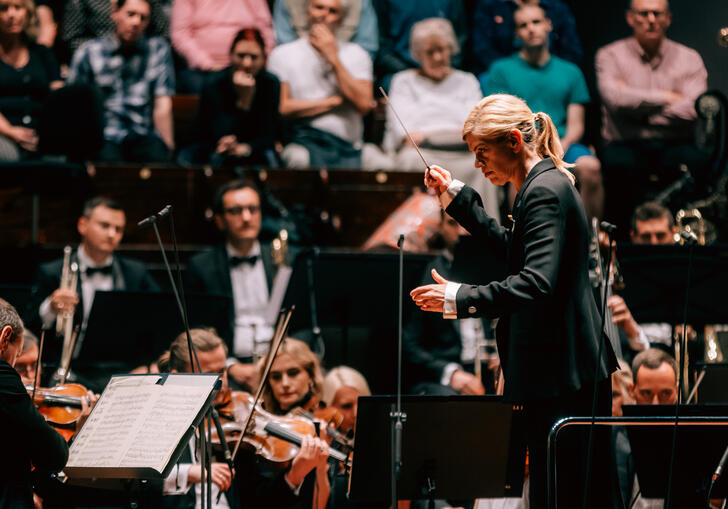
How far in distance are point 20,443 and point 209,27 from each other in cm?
461

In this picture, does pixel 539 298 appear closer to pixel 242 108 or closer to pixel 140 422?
pixel 140 422

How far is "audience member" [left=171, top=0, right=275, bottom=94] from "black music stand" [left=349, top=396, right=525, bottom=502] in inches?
164

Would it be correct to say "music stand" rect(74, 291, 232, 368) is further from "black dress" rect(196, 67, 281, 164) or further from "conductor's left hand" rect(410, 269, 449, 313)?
"conductor's left hand" rect(410, 269, 449, 313)

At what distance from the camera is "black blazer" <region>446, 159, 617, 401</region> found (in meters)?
2.82

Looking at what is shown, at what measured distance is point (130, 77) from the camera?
6551 millimetres

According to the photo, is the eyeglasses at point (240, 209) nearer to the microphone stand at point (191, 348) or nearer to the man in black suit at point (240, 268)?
the man in black suit at point (240, 268)

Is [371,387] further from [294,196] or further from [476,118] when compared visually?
[476,118]

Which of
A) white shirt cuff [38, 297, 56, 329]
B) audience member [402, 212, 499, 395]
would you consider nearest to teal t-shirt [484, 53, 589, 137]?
audience member [402, 212, 499, 395]

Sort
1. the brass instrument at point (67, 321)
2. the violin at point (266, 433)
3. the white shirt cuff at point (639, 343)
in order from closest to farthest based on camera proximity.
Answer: the violin at point (266, 433)
the brass instrument at point (67, 321)
the white shirt cuff at point (639, 343)

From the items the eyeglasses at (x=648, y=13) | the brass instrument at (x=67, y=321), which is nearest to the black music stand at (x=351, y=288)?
the brass instrument at (x=67, y=321)

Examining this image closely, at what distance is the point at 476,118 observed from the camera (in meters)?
2.96

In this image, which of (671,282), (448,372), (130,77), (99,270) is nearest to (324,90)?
(130,77)

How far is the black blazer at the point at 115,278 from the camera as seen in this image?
5395 millimetres

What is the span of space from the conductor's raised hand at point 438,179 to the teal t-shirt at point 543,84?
11.3 feet
